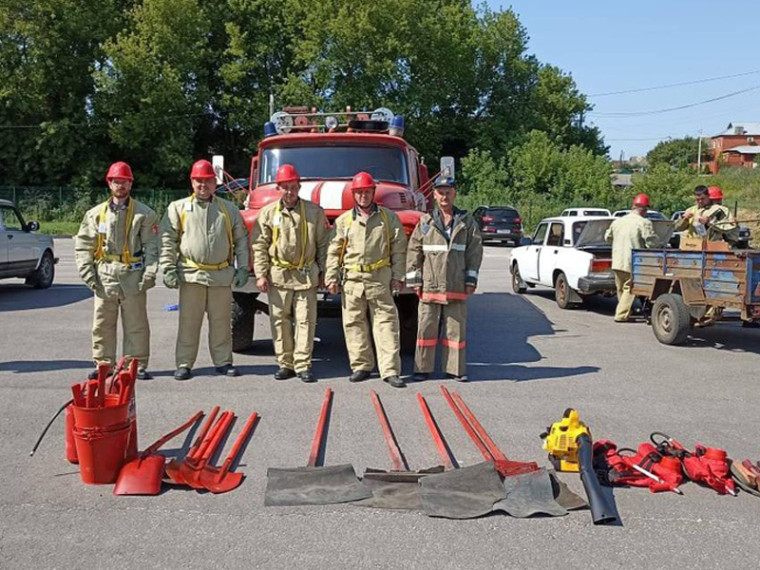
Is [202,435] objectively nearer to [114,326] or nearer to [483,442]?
[483,442]

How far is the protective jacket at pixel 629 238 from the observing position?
36.7 feet

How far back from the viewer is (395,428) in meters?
5.96

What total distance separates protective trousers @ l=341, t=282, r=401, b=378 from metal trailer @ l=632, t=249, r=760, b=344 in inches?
166

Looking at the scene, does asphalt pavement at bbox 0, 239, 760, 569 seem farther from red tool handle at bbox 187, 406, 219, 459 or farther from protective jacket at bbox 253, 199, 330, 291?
protective jacket at bbox 253, 199, 330, 291

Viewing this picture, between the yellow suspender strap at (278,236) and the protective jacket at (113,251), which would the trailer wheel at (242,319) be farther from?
the protective jacket at (113,251)

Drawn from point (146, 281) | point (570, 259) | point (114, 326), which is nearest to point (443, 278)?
point (146, 281)

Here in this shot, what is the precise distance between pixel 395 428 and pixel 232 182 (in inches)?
198

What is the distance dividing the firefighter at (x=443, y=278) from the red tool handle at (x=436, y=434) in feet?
2.73

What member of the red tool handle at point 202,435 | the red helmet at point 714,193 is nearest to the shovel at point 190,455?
the red tool handle at point 202,435

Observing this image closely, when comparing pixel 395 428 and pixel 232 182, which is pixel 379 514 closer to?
pixel 395 428

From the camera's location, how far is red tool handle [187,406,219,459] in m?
5.15

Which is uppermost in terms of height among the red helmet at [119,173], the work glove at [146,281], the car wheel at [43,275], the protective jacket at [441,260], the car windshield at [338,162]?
the car windshield at [338,162]

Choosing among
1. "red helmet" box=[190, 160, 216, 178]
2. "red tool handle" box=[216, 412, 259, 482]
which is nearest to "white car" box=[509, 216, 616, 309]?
"red helmet" box=[190, 160, 216, 178]

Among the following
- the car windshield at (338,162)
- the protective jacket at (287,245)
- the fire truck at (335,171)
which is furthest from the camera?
the car windshield at (338,162)
